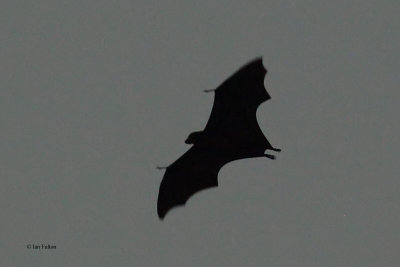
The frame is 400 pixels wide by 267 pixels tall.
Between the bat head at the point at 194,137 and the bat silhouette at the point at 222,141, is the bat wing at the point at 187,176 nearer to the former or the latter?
the bat silhouette at the point at 222,141

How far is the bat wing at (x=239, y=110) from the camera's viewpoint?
2216cm

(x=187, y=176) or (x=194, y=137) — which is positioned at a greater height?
(x=194, y=137)

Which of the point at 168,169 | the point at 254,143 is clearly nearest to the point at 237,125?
the point at 254,143

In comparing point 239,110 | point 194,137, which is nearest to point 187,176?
point 194,137

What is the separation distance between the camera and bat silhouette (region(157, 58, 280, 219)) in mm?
22312

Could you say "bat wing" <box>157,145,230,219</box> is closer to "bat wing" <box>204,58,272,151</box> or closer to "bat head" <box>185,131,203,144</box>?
"bat wing" <box>204,58,272,151</box>

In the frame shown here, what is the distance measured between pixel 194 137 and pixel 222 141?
1.40 m

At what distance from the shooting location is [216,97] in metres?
23.0

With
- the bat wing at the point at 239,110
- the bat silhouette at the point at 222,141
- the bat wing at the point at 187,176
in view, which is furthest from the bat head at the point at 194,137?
the bat wing at the point at 187,176

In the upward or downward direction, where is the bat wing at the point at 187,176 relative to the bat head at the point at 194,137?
downward

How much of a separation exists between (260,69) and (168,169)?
5748 millimetres

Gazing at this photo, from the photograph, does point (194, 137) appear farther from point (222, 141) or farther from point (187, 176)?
point (187, 176)

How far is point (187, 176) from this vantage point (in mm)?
25516

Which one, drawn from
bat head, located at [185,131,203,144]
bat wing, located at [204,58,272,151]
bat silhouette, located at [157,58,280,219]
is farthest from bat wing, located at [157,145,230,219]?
bat head, located at [185,131,203,144]
